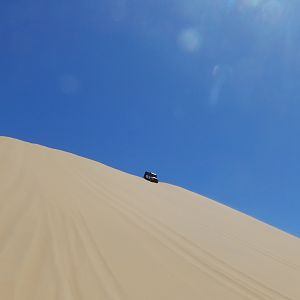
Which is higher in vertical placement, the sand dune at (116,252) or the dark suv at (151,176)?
the dark suv at (151,176)

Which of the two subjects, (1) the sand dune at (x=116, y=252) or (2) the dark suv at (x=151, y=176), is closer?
(1) the sand dune at (x=116, y=252)

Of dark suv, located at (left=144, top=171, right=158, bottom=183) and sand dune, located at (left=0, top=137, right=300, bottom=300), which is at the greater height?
dark suv, located at (left=144, top=171, right=158, bottom=183)

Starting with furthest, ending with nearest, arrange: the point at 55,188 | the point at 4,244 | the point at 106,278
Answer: the point at 55,188
the point at 4,244
the point at 106,278

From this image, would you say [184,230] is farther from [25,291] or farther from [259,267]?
[25,291]

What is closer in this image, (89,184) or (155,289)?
(155,289)

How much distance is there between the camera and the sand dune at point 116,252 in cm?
450

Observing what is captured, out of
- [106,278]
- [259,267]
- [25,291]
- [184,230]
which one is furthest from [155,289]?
[184,230]

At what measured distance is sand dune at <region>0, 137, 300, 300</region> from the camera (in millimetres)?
4504

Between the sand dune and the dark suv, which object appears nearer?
the sand dune

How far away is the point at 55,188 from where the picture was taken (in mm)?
9242

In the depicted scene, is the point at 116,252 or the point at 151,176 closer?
the point at 116,252

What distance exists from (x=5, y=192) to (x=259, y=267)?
201 inches

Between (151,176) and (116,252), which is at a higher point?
(151,176)

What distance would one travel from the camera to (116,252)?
5.86 meters
